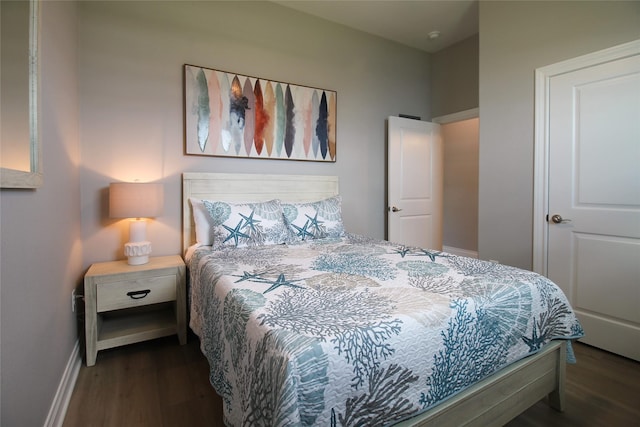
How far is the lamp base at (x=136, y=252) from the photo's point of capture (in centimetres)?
218

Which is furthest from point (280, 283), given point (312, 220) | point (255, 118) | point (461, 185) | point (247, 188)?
point (461, 185)

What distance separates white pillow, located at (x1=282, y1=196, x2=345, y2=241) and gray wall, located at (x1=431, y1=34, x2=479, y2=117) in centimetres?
226

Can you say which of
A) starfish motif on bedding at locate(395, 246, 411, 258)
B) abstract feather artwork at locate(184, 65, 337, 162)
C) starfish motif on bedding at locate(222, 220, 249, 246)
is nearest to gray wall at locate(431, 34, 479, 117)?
abstract feather artwork at locate(184, 65, 337, 162)

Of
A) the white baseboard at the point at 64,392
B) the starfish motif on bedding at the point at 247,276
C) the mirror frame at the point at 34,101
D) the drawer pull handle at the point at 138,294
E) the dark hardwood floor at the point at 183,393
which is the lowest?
the dark hardwood floor at the point at 183,393

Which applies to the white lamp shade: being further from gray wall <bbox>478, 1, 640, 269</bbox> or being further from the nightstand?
gray wall <bbox>478, 1, 640, 269</bbox>

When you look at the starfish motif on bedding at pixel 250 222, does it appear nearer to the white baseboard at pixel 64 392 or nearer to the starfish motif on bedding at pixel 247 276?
the starfish motif on bedding at pixel 247 276

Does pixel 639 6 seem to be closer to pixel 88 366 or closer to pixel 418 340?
pixel 418 340

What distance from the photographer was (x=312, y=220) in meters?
2.60

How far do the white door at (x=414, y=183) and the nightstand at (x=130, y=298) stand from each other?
2.35m

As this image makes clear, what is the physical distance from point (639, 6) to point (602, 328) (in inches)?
85.2

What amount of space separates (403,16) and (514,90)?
1.41 meters

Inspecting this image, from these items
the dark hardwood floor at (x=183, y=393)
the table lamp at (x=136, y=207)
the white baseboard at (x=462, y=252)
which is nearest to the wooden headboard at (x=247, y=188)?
the table lamp at (x=136, y=207)

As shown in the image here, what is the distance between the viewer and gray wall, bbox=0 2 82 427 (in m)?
0.99

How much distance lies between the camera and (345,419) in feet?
2.87
